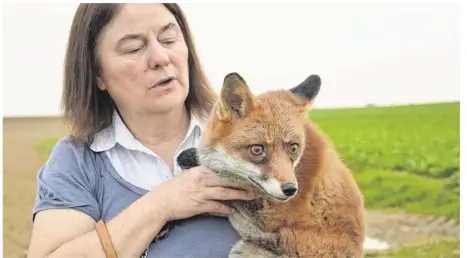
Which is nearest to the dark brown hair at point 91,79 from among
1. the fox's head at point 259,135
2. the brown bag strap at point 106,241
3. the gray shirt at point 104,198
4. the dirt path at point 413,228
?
the gray shirt at point 104,198

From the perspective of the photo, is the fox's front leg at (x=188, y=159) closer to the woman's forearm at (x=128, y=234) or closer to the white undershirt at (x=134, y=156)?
the white undershirt at (x=134, y=156)

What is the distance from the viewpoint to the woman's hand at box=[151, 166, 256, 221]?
66.4 inches

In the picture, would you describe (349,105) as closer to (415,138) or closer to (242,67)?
(415,138)

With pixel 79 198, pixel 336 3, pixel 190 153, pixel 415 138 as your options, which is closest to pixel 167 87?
pixel 190 153

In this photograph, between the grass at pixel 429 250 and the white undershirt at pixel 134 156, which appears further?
the grass at pixel 429 250

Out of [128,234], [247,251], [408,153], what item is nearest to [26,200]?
[128,234]

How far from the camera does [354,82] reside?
1.94 meters

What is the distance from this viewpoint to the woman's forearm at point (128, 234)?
1680 mm

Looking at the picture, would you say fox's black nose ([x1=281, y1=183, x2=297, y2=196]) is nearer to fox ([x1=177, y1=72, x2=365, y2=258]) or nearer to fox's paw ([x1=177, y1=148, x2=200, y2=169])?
fox ([x1=177, y1=72, x2=365, y2=258])

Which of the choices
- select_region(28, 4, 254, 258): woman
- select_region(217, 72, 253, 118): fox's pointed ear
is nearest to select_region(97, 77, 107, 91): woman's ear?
select_region(28, 4, 254, 258): woman

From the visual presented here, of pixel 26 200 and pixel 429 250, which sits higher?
pixel 26 200

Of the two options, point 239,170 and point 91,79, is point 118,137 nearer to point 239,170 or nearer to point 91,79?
point 91,79

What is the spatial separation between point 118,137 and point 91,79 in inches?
8.6

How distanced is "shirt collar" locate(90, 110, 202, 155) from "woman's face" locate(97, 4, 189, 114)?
10 cm
